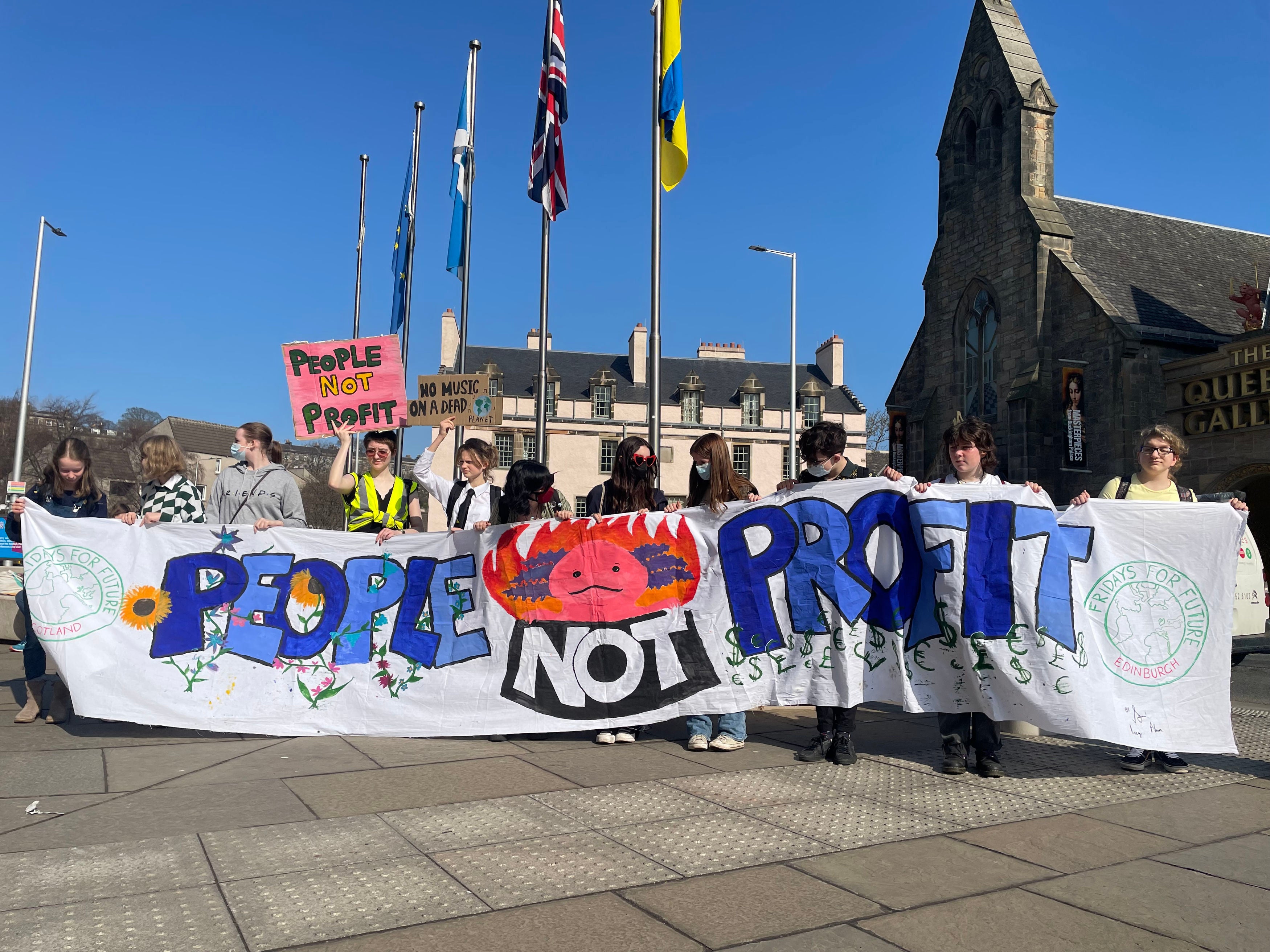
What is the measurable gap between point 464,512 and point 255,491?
1.48m

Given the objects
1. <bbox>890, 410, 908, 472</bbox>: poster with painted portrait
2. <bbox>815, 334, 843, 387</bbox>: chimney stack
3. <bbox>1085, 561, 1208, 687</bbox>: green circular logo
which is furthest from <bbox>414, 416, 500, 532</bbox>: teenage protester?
<bbox>815, 334, 843, 387</bbox>: chimney stack

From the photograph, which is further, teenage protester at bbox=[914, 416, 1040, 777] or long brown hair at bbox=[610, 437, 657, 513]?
long brown hair at bbox=[610, 437, 657, 513]

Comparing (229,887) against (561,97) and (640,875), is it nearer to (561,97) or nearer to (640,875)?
(640,875)

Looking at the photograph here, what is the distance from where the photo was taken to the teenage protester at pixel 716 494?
580 cm

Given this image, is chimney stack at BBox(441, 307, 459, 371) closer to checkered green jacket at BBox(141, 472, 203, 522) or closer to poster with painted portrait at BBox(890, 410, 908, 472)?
poster with painted portrait at BBox(890, 410, 908, 472)

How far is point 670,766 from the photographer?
5.32m

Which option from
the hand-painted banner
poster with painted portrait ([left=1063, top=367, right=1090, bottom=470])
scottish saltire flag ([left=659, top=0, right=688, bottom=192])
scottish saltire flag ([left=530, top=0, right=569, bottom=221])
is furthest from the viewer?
poster with painted portrait ([left=1063, top=367, right=1090, bottom=470])

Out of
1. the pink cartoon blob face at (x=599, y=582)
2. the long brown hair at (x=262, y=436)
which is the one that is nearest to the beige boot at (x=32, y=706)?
the long brown hair at (x=262, y=436)

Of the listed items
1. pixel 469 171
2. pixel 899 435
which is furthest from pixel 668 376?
pixel 469 171

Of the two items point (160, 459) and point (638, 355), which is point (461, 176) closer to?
point (160, 459)

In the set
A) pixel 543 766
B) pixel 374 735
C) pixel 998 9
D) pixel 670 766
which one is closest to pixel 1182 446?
pixel 670 766

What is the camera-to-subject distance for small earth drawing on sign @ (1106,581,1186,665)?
5.43 metres

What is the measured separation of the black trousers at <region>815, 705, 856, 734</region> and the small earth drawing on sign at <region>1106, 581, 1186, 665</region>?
156cm

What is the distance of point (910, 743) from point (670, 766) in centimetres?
185
